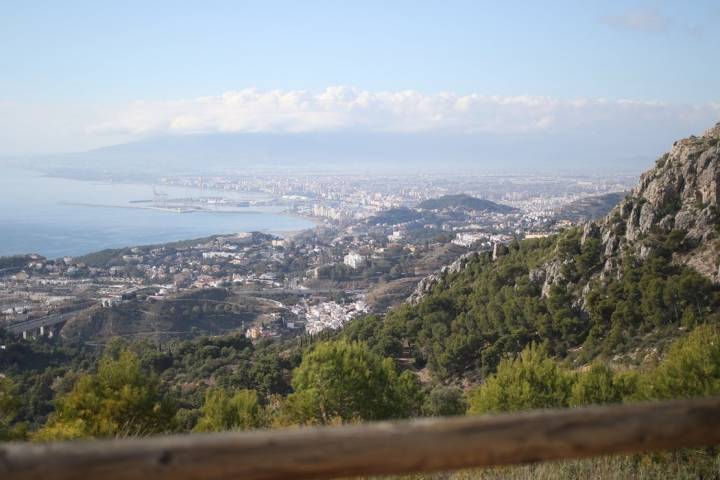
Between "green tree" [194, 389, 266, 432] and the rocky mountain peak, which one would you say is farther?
the rocky mountain peak

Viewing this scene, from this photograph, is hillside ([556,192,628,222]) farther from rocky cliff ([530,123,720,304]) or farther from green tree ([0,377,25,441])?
green tree ([0,377,25,441])

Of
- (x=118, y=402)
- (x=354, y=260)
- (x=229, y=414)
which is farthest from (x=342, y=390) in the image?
(x=354, y=260)

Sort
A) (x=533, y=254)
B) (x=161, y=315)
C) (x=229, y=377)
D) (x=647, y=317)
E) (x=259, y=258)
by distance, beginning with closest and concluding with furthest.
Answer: (x=647, y=317) < (x=229, y=377) < (x=533, y=254) < (x=161, y=315) < (x=259, y=258)

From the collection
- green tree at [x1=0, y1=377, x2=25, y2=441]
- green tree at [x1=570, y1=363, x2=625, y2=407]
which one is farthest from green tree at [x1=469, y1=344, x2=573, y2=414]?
green tree at [x1=0, y1=377, x2=25, y2=441]

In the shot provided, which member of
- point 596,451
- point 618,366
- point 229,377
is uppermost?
point 596,451

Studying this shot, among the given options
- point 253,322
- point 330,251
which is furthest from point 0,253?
point 253,322

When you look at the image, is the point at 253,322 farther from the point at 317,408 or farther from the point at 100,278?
the point at 317,408
